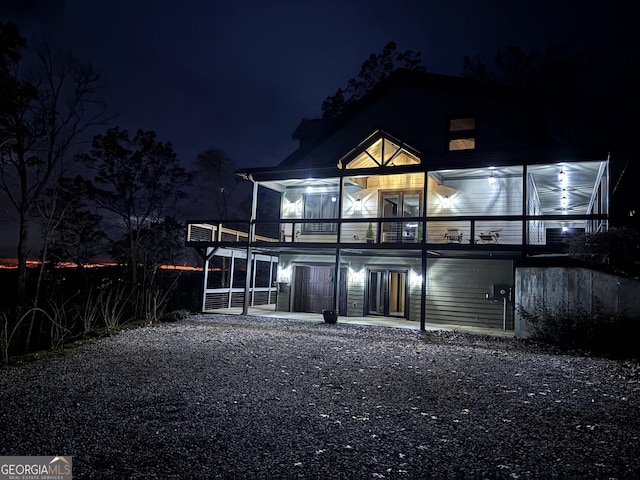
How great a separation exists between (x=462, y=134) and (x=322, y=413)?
1446 cm

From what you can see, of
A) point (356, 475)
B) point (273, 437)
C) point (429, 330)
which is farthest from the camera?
point (429, 330)

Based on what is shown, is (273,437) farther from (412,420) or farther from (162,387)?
(162,387)

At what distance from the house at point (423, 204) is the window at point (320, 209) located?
47 millimetres

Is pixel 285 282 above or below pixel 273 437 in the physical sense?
above

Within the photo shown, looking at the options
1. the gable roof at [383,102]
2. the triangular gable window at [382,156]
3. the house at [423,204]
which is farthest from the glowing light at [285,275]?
the triangular gable window at [382,156]

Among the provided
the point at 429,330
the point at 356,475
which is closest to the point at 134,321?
the point at 429,330

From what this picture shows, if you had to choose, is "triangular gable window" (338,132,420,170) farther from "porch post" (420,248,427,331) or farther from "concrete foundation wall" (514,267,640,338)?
"concrete foundation wall" (514,267,640,338)

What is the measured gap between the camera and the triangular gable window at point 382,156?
51.0 ft

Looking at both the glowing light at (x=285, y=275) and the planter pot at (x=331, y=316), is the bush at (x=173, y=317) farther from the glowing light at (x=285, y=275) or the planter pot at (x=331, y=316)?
the planter pot at (x=331, y=316)

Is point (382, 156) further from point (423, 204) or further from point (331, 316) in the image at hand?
point (331, 316)

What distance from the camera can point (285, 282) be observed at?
1820cm

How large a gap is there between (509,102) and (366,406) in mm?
14715

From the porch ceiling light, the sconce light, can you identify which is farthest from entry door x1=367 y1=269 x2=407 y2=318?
the sconce light

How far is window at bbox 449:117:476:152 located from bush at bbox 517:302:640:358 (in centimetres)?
781
